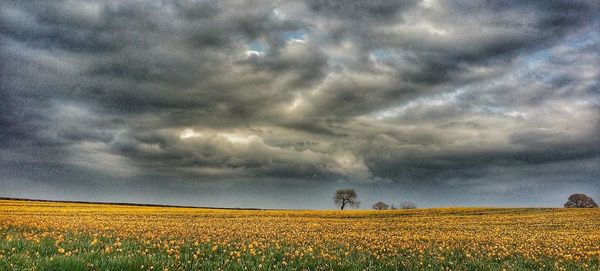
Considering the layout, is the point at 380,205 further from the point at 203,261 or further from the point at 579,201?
the point at 203,261

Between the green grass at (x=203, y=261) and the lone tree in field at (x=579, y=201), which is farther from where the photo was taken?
the lone tree in field at (x=579, y=201)

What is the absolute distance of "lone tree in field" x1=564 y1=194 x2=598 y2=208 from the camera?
98550mm

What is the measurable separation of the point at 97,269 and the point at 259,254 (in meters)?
4.31

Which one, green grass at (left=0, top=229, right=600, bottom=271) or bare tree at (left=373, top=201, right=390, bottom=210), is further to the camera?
bare tree at (left=373, top=201, right=390, bottom=210)

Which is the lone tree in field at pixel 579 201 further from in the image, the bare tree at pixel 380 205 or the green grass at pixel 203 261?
the green grass at pixel 203 261

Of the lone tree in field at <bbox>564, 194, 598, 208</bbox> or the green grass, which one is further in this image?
the lone tree in field at <bbox>564, 194, 598, 208</bbox>

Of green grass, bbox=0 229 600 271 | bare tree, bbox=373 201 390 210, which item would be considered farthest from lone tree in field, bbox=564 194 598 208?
green grass, bbox=0 229 600 271

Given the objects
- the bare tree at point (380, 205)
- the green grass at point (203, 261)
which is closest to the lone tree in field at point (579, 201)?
the bare tree at point (380, 205)

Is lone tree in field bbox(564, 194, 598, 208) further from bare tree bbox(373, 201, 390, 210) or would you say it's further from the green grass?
the green grass

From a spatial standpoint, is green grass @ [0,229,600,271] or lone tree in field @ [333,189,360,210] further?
lone tree in field @ [333,189,360,210]

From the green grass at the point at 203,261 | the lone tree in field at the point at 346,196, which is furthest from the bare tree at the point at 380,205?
the green grass at the point at 203,261

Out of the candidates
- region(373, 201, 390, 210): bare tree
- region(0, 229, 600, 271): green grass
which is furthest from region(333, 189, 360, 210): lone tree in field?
region(0, 229, 600, 271): green grass

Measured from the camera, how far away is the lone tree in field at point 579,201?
98550mm

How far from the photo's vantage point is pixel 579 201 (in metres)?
100
